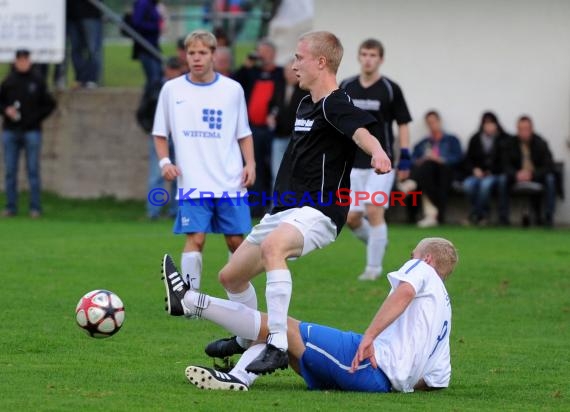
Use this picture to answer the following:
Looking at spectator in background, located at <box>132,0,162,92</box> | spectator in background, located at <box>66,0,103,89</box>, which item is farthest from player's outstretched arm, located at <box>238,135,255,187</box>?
spectator in background, located at <box>66,0,103,89</box>

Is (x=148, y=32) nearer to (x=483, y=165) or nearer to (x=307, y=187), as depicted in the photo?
(x=483, y=165)

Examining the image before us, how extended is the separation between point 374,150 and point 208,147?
4058 mm

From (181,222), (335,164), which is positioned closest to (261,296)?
(181,222)

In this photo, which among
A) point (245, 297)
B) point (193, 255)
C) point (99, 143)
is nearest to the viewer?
point (245, 297)

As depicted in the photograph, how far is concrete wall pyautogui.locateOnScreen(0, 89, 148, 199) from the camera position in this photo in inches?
939

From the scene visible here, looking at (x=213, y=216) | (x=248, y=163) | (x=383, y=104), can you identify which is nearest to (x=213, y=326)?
(x=213, y=216)

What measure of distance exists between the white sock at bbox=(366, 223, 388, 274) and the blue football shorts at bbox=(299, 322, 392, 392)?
6.19m

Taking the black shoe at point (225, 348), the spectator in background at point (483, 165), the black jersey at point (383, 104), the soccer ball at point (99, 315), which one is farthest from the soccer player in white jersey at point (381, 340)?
the spectator in background at point (483, 165)

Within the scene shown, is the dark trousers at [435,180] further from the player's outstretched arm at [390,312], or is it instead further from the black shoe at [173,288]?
the player's outstretched arm at [390,312]

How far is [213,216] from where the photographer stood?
11617mm

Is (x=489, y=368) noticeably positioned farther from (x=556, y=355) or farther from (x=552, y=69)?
(x=552, y=69)

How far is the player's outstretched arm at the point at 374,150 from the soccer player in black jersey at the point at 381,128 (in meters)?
5.75

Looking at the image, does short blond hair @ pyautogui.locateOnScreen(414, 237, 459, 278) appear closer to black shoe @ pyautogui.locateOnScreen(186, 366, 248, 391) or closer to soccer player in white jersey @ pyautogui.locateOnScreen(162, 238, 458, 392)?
soccer player in white jersey @ pyautogui.locateOnScreen(162, 238, 458, 392)

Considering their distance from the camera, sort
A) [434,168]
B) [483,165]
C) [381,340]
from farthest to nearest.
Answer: [483,165]
[434,168]
[381,340]
